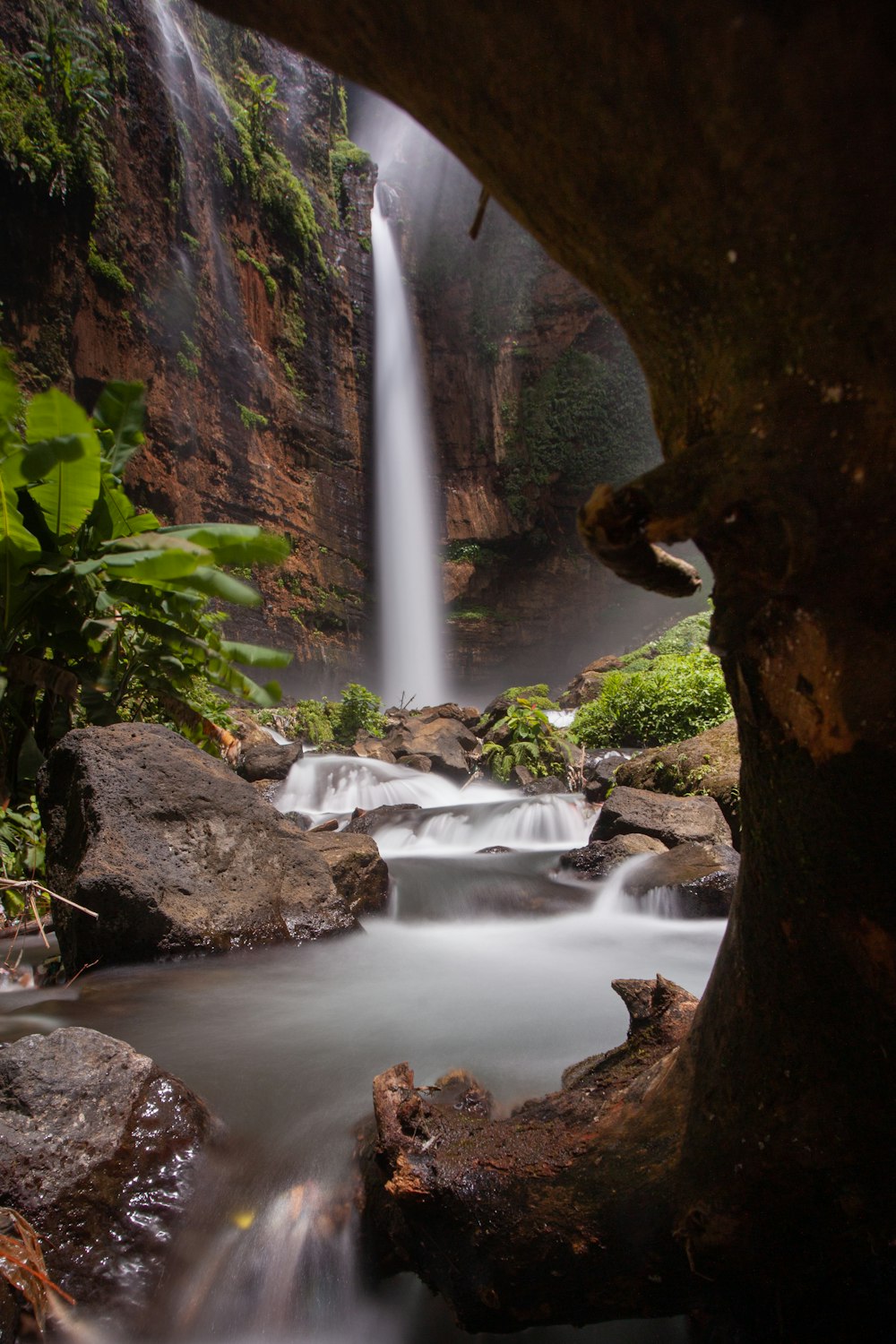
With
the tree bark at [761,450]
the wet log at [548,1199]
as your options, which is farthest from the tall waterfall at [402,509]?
the tree bark at [761,450]

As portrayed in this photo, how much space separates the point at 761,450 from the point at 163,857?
12.0 ft

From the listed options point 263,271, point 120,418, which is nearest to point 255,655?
point 120,418

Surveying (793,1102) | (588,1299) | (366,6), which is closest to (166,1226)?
(588,1299)

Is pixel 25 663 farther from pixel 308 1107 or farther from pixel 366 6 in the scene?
pixel 366 6

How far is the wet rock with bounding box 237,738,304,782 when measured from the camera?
953 cm

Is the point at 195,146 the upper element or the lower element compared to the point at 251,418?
upper

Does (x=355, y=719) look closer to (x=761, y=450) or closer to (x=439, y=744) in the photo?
(x=439, y=744)

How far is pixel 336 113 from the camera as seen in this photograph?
852 inches

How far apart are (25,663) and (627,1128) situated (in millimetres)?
4307

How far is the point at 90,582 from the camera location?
4.40m

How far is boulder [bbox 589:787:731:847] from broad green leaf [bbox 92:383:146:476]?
16.3 feet

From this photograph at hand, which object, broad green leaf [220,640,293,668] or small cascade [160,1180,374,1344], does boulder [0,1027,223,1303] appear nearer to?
small cascade [160,1180,374,1344]

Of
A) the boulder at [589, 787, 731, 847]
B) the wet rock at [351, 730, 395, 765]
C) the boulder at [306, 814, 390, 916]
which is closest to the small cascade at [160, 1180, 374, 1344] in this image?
the boulder at [306, 814, 390, 916]

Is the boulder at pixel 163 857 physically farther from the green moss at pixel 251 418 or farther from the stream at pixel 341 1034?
the green moss at pixel 251 418
